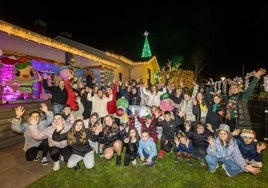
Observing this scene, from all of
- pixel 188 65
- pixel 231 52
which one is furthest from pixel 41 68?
pixel 231 52

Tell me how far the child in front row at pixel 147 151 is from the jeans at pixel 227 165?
125cm

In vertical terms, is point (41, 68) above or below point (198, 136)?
above

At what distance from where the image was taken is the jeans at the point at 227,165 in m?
5.12

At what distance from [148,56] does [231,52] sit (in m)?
37.8

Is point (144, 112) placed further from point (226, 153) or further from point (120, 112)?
point (226, 153)

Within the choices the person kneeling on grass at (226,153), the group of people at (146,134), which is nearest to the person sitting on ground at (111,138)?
the group of people at (146,134)

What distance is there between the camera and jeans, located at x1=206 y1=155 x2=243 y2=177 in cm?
512

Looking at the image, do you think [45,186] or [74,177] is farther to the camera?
[74,177]

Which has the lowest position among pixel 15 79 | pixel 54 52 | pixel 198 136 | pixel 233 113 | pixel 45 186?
pixel 45 186

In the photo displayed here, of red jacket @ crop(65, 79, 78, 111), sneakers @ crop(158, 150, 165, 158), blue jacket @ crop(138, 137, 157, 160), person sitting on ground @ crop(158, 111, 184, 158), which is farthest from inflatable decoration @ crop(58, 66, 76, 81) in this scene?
blue jacket @ crop(138, 137, 157, 160)

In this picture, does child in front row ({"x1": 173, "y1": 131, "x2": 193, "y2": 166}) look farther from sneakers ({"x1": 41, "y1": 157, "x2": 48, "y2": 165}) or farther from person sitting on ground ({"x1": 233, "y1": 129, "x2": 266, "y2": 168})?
sneakers ({"x1": 41, "y1": 157, "x2": 48, "y2": 165})

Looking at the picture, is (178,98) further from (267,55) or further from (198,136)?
(267,55)

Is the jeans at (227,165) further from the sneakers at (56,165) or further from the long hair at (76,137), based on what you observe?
the sneakers at (56,165)

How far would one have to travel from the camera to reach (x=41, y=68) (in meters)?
12.2
